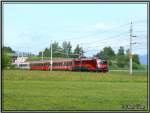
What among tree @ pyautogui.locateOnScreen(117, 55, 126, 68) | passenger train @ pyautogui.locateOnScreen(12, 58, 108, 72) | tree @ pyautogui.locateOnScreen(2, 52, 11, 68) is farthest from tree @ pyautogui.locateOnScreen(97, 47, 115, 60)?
tree @ pyautogui.locateOnScreen(2, 52, 11, 68)

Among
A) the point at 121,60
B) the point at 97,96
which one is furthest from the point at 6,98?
the point at 121,60

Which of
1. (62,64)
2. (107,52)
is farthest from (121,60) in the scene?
(62,64)

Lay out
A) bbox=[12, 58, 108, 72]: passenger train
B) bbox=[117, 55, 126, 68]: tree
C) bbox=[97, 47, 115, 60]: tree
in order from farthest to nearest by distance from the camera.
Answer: bbox=[12, 58, 108, 72]: passenger train, bbox=[117, 55, 126, 68]: tree, bbox=[97, 47, 115, 60]: tree

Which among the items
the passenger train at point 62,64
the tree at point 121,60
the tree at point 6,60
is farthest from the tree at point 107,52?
the tree at point 6,60

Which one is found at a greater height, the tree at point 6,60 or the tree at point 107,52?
the tree at point 107,52

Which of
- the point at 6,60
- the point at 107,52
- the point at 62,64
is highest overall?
the point at 107,52

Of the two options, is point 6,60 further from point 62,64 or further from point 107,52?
point 62,64

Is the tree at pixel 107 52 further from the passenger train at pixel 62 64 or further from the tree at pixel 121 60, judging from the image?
the passenger train at pixel 62 64

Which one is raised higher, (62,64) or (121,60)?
(121,60)

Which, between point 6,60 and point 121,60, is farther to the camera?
point 121,60

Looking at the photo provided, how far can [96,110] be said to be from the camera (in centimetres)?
914

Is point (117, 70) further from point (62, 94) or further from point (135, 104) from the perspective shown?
point (135, 104)

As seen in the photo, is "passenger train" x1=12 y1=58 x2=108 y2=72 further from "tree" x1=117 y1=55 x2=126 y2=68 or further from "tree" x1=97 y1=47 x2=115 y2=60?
"tree" x1=117 y1=55 x2=126 y2=68

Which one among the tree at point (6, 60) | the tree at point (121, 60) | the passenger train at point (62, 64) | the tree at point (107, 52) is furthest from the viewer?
the passenger train at point (62, 64)
